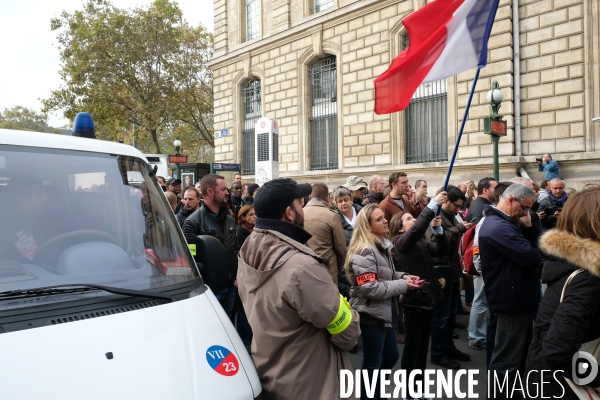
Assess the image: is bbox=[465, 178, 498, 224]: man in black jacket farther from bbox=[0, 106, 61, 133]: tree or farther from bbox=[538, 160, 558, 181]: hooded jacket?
bbox=[0, 106, 61, 133]: tree

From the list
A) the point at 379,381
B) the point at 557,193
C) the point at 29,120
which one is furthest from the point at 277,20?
the point at 29,120

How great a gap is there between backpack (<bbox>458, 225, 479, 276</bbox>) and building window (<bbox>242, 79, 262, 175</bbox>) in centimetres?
1922

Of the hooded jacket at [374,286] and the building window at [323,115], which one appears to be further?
the building window at [323,115]

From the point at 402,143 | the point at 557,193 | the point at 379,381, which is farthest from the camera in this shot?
the point at 402,143

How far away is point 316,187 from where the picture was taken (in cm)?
610

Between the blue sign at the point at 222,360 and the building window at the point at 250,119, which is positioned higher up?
the building window at the point at 250,119

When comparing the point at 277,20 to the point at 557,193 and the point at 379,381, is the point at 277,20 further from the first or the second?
the point at 379,381

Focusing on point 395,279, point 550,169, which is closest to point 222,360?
point 395,279

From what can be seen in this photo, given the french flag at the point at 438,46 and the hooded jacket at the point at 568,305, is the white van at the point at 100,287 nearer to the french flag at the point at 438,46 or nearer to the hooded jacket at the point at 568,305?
the hooded jacket at the point at 568,305

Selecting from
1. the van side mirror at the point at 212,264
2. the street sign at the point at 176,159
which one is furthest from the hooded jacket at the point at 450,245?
the street sign at the point at 176,159

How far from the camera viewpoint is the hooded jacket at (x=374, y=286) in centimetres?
382

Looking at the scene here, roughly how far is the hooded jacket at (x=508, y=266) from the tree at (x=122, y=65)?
28.5 m

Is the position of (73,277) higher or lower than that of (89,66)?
lower

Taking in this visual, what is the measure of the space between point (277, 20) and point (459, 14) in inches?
720
